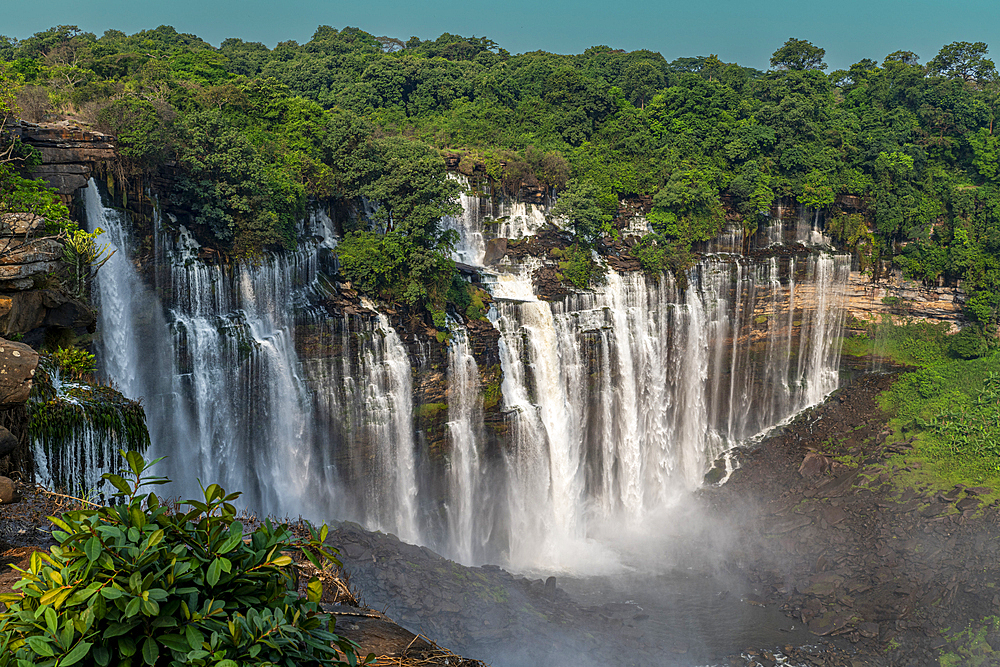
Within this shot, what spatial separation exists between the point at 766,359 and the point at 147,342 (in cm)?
2571

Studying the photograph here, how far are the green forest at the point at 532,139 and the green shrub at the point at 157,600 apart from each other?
17.0 m

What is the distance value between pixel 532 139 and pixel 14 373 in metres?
29.3

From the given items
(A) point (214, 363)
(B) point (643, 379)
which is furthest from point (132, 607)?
(B) point (643, 379)

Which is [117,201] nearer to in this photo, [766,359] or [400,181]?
[400,181]

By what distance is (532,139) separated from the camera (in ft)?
117

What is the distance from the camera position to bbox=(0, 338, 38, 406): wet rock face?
9234mm

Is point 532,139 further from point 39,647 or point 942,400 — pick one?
point 39,647

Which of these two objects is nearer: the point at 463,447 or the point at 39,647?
the point at 39,647

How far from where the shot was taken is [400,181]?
2538cm

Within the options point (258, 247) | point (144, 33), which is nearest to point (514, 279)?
point (258, 247)

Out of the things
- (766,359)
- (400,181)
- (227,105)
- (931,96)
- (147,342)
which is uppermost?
(931,96)

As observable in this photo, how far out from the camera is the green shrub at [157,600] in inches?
153

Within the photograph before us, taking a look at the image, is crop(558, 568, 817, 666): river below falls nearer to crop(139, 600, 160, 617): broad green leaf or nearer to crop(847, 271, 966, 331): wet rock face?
crop(847, 271, 966, 331): wet rock face

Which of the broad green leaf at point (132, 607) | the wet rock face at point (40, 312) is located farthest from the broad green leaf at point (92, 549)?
the wet rock face at point (40, 312)
